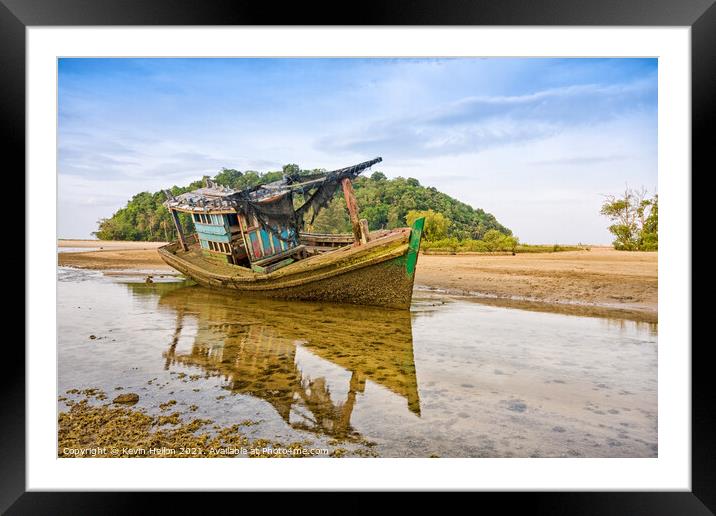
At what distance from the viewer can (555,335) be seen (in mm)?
6727

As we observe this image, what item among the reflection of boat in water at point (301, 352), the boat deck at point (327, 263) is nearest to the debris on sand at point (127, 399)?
the reflection of boat in water at point (301, 352)

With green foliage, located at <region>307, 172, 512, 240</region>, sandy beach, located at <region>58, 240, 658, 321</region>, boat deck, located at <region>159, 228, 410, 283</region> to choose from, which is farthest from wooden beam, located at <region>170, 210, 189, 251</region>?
green foliage, located at <region>307, 172, 512, 240</region>

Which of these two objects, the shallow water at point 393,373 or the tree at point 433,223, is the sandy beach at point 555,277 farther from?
the shallow water at point 393,373

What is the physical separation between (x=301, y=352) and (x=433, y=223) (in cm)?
756

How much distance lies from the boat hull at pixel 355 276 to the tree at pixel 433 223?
4.03 m

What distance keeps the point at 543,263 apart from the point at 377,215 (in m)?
4.61

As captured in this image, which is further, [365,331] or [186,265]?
[186,265]

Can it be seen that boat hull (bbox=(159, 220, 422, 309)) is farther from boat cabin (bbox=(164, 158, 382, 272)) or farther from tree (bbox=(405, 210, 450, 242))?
tree (bbox=(405, 210, 450, 242))

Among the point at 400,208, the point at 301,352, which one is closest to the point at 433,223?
the point at 400,208

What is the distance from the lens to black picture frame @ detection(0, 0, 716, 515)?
292cm
